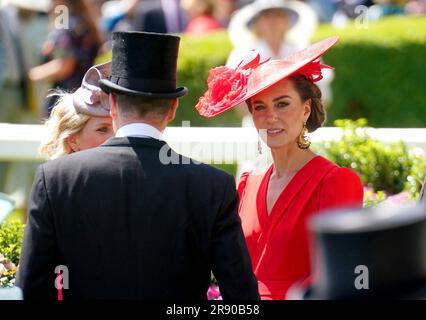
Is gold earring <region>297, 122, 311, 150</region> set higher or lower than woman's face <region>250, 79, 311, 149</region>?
lower

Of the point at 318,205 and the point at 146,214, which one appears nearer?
the point at 146,214

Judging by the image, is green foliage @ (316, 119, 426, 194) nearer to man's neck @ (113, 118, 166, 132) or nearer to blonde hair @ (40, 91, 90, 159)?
blonde hair @ (40, 91, 90, 159)

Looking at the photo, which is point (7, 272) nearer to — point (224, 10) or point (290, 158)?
point (290, 158)

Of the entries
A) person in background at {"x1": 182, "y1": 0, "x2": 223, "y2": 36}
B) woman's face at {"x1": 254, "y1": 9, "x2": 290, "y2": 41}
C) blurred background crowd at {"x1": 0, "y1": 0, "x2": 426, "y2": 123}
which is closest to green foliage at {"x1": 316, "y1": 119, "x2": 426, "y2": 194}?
blurred background crowd at {"x1": 0, "y1": 0, "x2": 426, "y2": 123}

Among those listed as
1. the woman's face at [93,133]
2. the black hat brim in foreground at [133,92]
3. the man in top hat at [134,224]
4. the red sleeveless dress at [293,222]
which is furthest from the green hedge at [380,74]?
the man in top hat at [134,224]

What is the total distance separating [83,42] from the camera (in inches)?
348

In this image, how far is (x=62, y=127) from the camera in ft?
16.0

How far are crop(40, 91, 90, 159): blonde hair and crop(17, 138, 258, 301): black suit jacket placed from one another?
1.09m

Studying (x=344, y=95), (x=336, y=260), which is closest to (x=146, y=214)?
(x=336, y=260)

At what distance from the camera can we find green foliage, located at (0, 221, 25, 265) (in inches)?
190

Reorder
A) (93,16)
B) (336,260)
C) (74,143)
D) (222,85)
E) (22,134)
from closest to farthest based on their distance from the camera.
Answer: (336,260), (222,85), (74,143), (22,134), (93,16)
